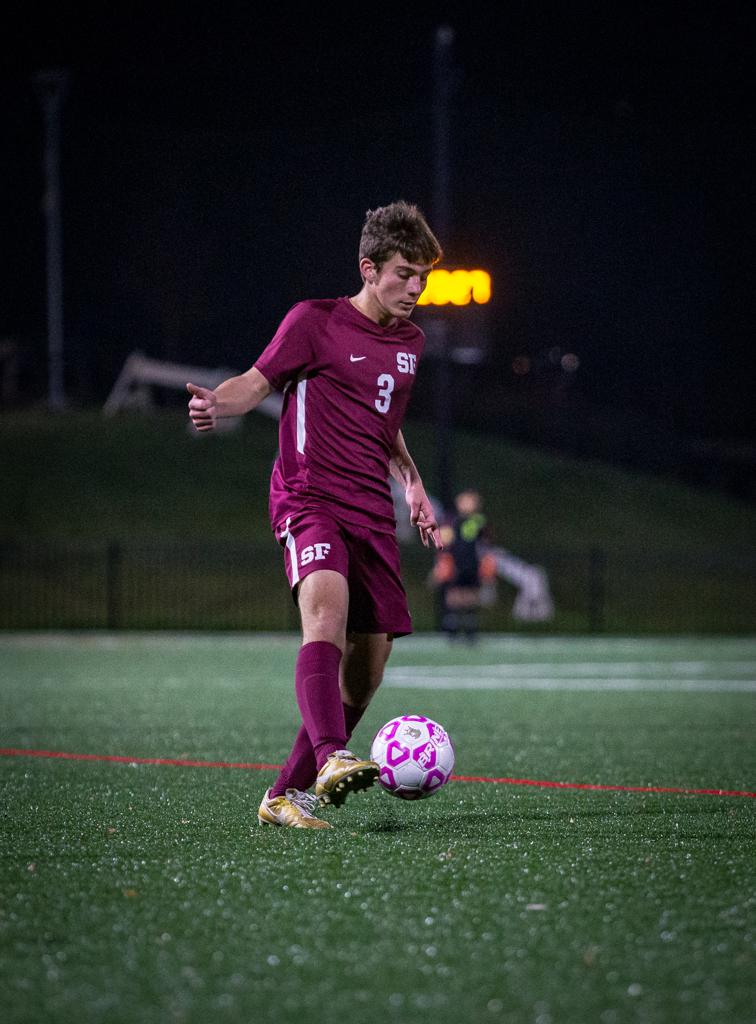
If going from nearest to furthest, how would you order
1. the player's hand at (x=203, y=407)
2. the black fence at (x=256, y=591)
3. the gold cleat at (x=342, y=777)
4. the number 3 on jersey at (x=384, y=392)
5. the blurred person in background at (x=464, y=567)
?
the gold cleat at (x=342, y=777)
the player's hand at (x=203, y=407)
the number 3 on jersey at (x=384, y=392)
the blurred person in background at (x=464, y=567)
the black fence at (x=256, y=591)

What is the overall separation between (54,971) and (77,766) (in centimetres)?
383

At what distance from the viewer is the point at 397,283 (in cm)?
504

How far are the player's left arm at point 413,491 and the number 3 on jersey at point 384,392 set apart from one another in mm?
199

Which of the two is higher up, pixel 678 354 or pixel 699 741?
pixel 678 354

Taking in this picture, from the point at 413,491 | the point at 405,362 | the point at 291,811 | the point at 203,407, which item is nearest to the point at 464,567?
the point at 413,491

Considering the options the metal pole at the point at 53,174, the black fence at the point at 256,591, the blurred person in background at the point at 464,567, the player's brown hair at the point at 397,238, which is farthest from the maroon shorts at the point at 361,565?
the metal pole at the point at 53,174

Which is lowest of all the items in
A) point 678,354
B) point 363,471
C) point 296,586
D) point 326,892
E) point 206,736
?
point 206,736

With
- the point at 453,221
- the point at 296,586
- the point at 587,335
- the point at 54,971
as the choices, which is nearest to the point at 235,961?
the point at 54,971

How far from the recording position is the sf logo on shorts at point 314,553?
4793 millimetres

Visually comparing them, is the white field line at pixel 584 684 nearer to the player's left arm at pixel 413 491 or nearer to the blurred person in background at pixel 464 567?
the blurred person in background at pixel 464 567

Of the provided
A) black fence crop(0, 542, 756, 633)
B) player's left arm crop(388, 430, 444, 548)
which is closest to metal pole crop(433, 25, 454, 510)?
black fence crop(0, 542, 756, 633)

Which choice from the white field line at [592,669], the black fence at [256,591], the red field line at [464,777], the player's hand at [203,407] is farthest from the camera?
the black fence at [256,591]

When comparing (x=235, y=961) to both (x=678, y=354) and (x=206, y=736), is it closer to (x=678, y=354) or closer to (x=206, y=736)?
(x=206, y=736)

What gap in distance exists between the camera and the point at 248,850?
436cm
